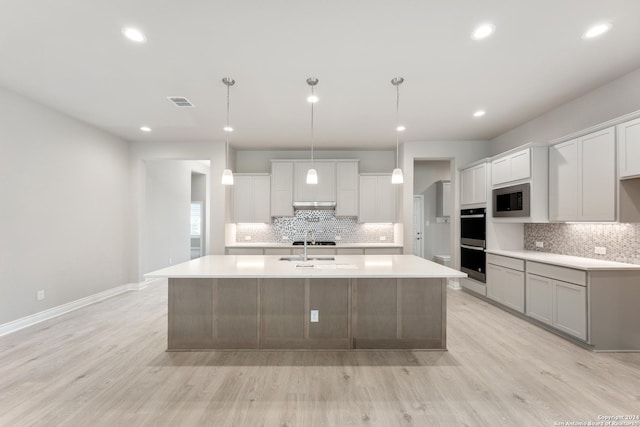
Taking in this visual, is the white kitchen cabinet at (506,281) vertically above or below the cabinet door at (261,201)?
below

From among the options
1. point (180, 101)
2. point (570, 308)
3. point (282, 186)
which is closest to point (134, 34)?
point (180, 101)

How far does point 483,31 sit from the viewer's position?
2.39 meters

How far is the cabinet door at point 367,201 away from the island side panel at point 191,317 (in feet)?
11.9

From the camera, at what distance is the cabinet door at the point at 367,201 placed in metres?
5.94

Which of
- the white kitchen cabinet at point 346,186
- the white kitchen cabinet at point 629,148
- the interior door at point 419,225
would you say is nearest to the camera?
the white kitchen cabinet at point 629,148

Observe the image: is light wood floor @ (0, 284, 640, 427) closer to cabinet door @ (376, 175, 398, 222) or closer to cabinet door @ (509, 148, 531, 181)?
cabinet door @ (509, 148, 531, 181)

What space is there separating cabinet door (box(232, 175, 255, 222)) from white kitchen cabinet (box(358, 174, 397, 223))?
2.24 meters

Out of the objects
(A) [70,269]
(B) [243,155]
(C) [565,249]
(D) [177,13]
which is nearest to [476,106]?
(C) [565,249]

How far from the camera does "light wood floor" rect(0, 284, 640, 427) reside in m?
2.03

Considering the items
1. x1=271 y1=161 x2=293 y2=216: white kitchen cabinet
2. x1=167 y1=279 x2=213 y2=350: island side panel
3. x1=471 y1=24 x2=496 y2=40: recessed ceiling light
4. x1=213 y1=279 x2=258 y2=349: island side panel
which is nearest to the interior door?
x1=271 y1=161 x2=293 y2=216: white kitchen cabinet

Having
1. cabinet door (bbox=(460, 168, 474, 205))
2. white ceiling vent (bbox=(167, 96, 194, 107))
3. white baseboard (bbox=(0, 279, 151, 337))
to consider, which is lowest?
white baseboard (bbox=(0, 279, 151, 337))

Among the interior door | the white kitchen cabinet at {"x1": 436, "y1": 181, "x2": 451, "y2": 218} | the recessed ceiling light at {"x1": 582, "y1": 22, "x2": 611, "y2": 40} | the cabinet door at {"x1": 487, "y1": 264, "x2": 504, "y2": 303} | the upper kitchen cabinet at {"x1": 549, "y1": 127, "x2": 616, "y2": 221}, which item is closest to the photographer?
the recessed ceiling light at {"x1": 582, "y1": 22, "x2": 611, "y2": 40}

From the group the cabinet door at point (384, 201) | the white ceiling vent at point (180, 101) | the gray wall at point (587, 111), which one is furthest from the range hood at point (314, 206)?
the gray wall at point (587, 111)

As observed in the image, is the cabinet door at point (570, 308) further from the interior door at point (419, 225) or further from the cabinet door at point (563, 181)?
the interior door at point (419, 225)
